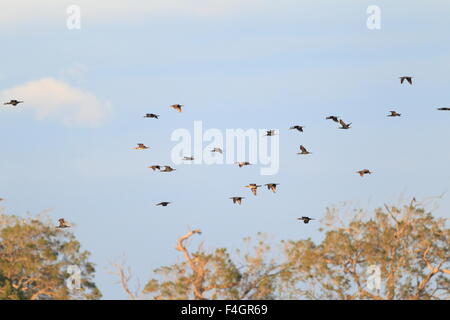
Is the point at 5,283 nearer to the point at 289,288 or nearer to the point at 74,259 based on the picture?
the point at 74,259

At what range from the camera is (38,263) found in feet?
157

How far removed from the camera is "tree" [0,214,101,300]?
4725 cm

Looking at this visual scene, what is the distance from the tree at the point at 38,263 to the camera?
47.2m
